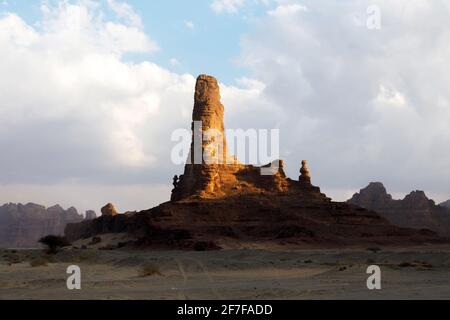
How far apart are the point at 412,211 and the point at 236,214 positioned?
60.9 m

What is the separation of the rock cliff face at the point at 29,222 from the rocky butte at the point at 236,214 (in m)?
94.1

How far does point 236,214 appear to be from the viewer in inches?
2867

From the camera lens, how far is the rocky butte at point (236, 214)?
65750 mm

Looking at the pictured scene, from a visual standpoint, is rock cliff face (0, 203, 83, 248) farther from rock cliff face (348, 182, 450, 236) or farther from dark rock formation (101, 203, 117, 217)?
rock cliff face (348, 182, 450, 236)

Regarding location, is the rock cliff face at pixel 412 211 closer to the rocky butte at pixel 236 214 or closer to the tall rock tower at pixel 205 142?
the rocky butte at pixel 236 214

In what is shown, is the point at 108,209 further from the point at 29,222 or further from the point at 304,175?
the point at 29,222

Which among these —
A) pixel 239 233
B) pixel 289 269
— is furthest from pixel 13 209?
pixel 289 269

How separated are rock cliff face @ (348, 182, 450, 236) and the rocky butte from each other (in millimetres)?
42307

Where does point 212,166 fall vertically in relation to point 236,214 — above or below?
above

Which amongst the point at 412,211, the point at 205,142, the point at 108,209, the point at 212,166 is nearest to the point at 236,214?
the point at 212,166

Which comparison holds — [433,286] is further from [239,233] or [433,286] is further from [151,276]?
[239,233]

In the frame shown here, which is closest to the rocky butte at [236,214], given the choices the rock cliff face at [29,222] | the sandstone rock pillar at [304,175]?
the sandstone rock pillar at [304,175]

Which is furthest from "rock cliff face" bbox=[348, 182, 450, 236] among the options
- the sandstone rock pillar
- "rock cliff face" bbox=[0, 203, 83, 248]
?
"rock cliff face" bbox=[0, 203, 83, 248]

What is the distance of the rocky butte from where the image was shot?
6575 centimetres
